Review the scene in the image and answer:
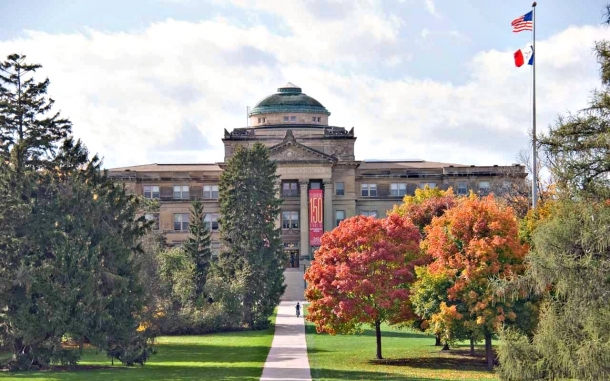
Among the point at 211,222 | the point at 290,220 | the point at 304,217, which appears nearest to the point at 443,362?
the point at 304,217

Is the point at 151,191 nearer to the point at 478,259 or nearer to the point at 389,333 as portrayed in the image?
the point at 389,333

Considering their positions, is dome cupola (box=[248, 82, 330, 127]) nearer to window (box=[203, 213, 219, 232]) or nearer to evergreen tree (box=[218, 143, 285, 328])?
window (box=[203, 213, 219, 232])

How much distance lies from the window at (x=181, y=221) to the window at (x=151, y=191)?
334 centimetres

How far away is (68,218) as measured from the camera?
163 feet

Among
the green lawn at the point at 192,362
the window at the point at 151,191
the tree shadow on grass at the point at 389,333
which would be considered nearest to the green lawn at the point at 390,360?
the tree shadow on grass at the point at 389,333

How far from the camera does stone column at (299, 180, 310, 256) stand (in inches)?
4801

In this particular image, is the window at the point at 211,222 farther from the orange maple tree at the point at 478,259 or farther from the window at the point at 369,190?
the orange maple tree at the point at 478,259

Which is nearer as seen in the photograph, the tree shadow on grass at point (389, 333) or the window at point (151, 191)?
the tree shadow on grass at point (389, 333)

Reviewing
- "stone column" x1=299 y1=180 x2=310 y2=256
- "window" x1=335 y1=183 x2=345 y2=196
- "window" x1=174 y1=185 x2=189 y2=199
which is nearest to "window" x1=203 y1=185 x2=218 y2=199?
"window" x1=174 y1=185 x2=189 y2=199

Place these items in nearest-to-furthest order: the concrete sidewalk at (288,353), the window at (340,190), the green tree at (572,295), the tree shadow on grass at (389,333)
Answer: the green tree at (572,295)
the concrete sidewalk at (288,353)
the tree shadow on grass at (389,333)
the window at (340,190)

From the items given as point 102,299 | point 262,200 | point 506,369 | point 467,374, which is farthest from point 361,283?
point 262,200

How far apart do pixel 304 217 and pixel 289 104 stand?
59.5ft

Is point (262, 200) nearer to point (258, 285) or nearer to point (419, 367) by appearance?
point (258, 285)

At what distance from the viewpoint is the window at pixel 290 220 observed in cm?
12650
